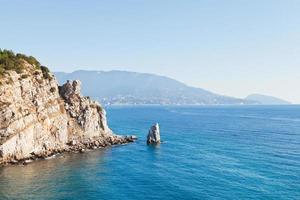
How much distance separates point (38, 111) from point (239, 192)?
64450 mm

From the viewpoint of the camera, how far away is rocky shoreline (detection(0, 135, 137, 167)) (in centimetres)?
9056

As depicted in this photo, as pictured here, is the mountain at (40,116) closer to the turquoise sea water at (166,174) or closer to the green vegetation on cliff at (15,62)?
the green vegetation on cliff at (15,62)

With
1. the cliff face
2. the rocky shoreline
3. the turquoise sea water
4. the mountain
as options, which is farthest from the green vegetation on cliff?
the turquoise sea water

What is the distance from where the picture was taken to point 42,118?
104m

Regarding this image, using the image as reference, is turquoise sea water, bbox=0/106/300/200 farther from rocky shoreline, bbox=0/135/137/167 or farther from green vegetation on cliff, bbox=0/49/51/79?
green vegetation on cliff, bbox=0/49/51/79

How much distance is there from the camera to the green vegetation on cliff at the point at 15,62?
105 m

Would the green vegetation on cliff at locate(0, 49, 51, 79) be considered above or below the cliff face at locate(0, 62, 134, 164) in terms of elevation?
above

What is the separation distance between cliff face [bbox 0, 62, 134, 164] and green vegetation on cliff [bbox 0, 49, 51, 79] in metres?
2.21

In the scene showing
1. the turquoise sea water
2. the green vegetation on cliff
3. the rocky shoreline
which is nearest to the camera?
the turquoise sea water

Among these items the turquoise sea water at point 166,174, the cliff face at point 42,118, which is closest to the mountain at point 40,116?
the cliff face at point 42,118

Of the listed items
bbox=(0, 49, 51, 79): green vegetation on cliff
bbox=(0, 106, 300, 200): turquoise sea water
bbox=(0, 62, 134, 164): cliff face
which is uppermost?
bbox=(0, 49, 51, 79): green vegetation on cliff

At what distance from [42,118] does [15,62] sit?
21.0 meters

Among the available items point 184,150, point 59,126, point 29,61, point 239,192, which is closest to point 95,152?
point 59,126

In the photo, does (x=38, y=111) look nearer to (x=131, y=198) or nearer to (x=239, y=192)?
(x=131, y=198)
